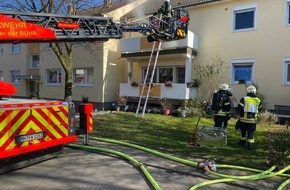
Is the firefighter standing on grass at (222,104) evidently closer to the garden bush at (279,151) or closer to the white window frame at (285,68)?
the garden bush at (279,151)

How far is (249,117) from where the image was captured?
809 centimetres

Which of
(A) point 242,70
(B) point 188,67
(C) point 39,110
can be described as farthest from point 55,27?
(A) point 242,70

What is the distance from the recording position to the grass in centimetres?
707

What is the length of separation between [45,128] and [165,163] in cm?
245

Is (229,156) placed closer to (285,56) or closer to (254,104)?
(254,104)

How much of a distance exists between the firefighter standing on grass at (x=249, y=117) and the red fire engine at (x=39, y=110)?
370cm

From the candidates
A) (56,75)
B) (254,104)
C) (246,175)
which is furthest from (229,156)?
(56,75)

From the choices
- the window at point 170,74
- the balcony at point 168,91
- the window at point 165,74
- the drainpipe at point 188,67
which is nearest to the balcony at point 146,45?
the drainpipe at point 188,67

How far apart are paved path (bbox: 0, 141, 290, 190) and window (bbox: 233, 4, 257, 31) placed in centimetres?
1200

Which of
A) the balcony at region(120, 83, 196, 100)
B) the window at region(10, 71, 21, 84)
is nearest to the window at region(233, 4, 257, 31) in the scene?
the balcony at region(120, 83, 196, 100)

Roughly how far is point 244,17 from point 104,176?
13.7m

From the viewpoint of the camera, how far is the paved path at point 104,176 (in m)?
5.01

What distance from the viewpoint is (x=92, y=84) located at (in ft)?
69.7

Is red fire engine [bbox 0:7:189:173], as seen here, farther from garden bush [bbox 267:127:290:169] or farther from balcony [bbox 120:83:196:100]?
balcony [bbox 120:83:196:100]
